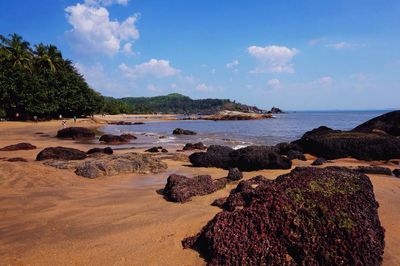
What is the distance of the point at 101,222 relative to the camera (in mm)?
4938

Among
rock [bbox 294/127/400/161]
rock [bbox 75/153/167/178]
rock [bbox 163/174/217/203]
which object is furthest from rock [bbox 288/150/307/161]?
rock [bbox 163/174/217/203]

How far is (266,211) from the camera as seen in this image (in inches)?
154

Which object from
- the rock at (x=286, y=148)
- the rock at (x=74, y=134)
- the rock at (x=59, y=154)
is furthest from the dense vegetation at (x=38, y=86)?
the rock at (x=286, y=148)

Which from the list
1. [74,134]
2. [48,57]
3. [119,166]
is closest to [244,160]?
[119,166]

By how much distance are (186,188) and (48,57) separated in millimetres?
62146

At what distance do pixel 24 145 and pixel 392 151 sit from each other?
17.3m

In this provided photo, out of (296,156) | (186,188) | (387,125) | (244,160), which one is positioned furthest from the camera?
(387,125)

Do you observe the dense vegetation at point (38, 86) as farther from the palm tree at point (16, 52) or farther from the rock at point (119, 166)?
the rock at point (119, 166)

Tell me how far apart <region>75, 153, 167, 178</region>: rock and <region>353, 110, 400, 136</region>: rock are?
635 inches

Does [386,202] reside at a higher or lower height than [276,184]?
lower

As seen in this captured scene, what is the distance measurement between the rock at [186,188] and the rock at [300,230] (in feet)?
6.12

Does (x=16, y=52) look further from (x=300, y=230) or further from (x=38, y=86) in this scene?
(x=300, y=230)

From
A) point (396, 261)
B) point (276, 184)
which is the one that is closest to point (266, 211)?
point (276, 184)

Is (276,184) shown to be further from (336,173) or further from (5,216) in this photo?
(5,216)
